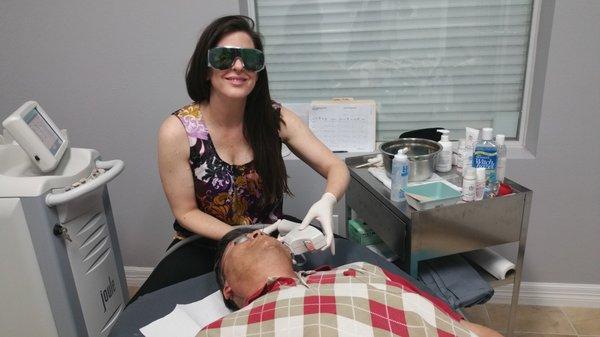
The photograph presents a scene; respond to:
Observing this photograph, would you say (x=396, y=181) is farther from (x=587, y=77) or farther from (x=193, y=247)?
(x=587, y=77)

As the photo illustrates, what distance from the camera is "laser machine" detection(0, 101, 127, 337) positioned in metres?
1.41

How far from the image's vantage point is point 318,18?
6.59 ft

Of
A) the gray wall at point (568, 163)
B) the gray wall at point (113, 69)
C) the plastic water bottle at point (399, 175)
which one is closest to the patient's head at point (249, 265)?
the plastic water bottle at point (399, 175)

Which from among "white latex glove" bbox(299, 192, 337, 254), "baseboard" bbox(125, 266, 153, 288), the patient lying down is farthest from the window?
"baseboard" bbox(125, 266, 153, 288)

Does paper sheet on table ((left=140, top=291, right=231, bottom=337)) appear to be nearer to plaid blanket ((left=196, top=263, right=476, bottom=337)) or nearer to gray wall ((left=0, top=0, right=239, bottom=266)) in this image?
plaid blanket ((left=196, top=263, right=476, bottom=337))

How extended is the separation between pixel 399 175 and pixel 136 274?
1638 mm

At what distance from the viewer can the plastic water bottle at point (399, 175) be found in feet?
4.70

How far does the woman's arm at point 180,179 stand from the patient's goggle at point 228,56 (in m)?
0.26

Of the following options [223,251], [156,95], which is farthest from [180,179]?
[156,95]

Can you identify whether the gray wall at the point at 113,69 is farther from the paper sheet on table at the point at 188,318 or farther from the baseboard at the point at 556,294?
the baseboard at the point at 556,294

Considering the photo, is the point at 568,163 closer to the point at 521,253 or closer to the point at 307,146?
→ the point at 521,253

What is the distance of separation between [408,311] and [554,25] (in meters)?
1.37

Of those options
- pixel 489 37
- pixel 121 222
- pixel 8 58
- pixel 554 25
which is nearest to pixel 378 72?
→ pixel 489 37

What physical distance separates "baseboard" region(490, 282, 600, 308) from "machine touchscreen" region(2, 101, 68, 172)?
2015 mm
